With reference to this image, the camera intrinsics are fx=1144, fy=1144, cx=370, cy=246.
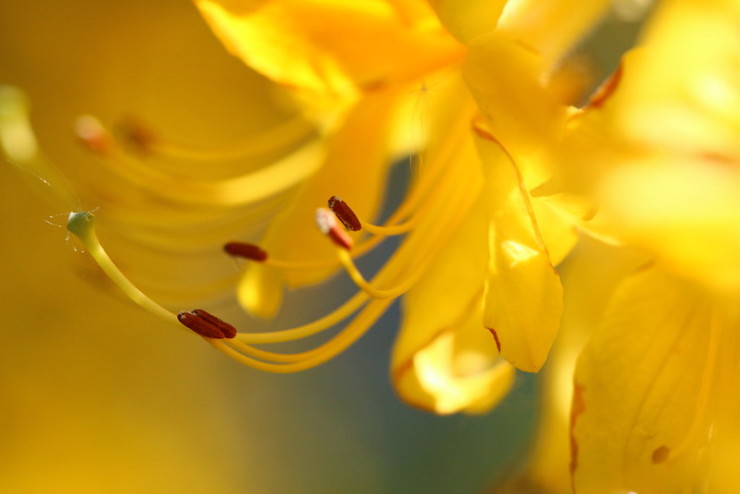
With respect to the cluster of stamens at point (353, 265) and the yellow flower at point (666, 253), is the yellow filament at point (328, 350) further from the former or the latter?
the yellow flower at point (666, 253)

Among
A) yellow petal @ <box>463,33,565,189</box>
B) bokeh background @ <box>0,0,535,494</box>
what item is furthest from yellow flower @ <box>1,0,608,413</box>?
bokeh background @ <box>0,0,535,494</box>

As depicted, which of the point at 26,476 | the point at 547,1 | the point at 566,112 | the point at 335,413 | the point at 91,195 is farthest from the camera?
the point at 335,413

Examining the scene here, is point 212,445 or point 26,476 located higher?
point 26,476

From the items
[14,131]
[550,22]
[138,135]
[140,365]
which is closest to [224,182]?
[138,135]

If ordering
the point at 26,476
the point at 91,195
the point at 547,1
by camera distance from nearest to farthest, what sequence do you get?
the point at 547,1 → the point at 91,195 → the point at 26,476

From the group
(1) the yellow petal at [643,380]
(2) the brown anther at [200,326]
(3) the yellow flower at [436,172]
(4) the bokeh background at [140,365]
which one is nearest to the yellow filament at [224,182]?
(3) the yellow flower at [436,172]

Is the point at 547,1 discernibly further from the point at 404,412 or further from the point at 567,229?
the point at 404,412

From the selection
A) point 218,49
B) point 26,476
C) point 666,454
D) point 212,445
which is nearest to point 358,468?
point 212,445
